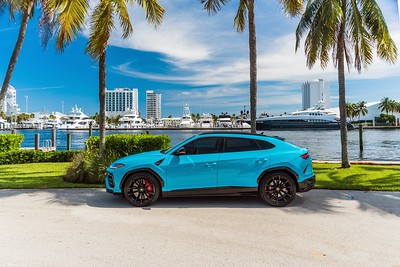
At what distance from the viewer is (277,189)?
6777 millimetres

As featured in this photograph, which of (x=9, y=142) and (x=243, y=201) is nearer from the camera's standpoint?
(x=243, y=201)

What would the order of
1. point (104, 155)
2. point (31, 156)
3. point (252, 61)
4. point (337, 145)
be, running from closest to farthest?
1. point (104, 155)
2. point (252, 61)
3. point (31, 156)
4. point (337, 145)

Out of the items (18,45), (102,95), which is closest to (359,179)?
(102,95)

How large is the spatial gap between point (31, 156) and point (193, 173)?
13.9m

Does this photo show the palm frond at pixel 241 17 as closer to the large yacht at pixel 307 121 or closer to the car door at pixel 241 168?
the car door at pixel 241 168

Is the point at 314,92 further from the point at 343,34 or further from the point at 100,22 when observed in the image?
the point at 100,22

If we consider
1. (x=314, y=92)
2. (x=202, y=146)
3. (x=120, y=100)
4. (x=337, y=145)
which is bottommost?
(x=337, y=145)

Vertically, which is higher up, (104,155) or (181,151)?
(181,151)

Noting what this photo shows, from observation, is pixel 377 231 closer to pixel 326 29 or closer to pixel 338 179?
pixel 338 179

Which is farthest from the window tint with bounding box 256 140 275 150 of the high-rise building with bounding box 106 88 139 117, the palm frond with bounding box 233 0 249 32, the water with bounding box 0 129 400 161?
the high-rise building with bounding box 106 88 139 117

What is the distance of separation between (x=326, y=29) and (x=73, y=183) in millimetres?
10996

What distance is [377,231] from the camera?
16.9ft

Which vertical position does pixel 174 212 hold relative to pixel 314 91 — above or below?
below

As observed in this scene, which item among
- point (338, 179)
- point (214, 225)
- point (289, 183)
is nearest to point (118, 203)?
point (214, 225)
